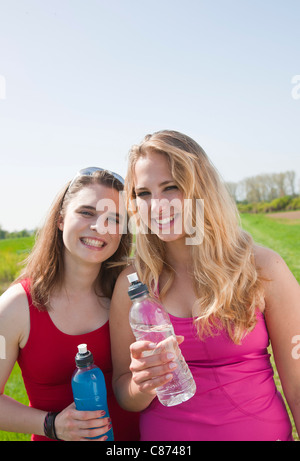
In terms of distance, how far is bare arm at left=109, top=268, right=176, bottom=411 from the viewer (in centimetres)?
199

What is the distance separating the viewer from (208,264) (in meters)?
2.60

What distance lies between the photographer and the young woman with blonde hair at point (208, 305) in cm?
235

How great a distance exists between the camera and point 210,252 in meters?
2.66

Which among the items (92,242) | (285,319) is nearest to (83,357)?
(92,242)

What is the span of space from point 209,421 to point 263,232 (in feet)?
51.3

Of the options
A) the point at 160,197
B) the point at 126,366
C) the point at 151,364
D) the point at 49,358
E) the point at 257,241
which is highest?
the point at 160,197

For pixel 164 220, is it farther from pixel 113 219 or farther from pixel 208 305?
pixel 208 305

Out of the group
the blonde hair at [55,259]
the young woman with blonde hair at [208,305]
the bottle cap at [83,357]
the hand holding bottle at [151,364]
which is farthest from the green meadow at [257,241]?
the hand holding bottle at [151,364]

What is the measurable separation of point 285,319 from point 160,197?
111cm

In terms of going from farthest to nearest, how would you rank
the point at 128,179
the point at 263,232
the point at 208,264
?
1. the point at 263,232
2. the point at 128,179
3. the point at 208,264

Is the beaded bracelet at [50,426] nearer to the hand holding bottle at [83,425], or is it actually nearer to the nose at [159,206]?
the hand holding bottle at [83,425]

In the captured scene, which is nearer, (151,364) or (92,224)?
(151,364)
